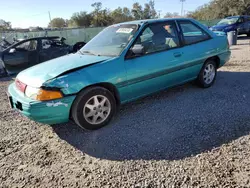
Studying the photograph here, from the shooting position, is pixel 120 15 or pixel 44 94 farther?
pixel 120 15

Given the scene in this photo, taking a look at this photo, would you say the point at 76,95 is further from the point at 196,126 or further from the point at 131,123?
the point at 196,126

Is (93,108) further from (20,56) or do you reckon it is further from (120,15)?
(120,15)

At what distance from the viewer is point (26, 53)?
7988mm

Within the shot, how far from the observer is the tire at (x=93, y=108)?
3016 mm

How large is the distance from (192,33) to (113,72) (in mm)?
2236

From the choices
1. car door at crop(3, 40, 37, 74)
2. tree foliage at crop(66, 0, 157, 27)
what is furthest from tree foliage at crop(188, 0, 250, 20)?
car door at crop(3, 40, 37, 74)

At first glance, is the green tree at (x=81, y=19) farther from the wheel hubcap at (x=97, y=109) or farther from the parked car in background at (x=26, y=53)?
the wheel hubcap at (x=97, y=109)

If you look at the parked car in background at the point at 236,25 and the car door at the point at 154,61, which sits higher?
the parked car in background at the point at 236,25

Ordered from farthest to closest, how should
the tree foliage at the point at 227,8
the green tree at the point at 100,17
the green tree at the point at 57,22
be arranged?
1. the green tree at the point at 57,22
2. the green tree at the point at 100,17
3. the tree foliage at the point at 227,8

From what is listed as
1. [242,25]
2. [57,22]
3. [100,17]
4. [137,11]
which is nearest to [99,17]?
[100,17]

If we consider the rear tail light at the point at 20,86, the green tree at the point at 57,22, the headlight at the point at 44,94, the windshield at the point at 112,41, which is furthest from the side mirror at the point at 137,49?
the green tree at the point at 57,22

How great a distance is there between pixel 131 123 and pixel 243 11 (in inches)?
1542

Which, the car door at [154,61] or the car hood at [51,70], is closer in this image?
the car hood at [51,70]

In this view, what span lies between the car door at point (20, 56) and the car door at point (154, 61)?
5.87 m
